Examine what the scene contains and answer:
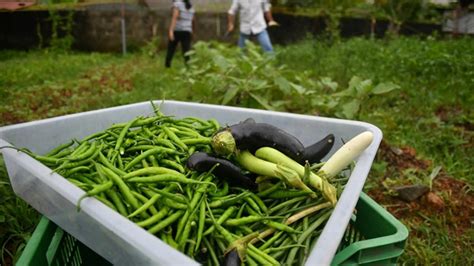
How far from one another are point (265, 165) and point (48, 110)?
369 centimetres

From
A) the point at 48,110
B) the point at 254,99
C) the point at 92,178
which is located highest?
the point at 92,178

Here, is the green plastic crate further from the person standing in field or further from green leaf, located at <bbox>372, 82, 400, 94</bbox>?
the person standing in field

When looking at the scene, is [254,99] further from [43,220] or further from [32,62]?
[32,62]

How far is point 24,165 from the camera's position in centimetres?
140

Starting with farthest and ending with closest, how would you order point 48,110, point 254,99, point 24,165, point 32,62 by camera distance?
point 32,62 → point 48,110 → point 254,99 → point 24,165

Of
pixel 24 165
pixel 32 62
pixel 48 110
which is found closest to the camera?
pixel 24 165

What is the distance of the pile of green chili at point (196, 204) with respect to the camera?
1.26 m

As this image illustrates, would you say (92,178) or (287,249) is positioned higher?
(92,178)

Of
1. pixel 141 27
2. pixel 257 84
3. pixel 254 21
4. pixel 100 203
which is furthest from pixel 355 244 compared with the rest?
pixel 141 27

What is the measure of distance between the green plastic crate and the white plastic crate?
11 centimetres

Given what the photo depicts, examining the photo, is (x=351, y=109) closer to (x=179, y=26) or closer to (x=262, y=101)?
(x=262, y=101)

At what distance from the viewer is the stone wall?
8484 mm

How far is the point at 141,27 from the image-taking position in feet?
32.4

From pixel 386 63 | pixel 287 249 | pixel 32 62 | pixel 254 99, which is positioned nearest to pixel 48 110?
pixel 254 99
